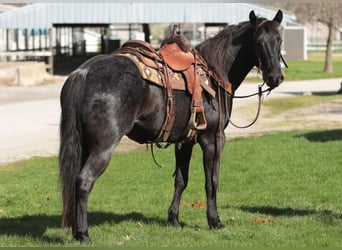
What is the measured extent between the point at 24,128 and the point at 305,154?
8.97 meters

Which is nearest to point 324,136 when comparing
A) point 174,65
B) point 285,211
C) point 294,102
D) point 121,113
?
point 285,211

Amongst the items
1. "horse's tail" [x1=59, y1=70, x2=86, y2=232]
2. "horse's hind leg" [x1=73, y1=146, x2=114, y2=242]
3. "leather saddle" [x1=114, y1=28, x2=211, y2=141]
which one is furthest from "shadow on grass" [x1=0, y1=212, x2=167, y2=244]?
"leather saddle" [x1=114, y1=28, x2=211, y2=141]

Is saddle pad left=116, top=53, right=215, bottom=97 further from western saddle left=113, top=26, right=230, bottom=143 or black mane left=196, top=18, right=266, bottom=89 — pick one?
black mane left=196, top=18, right=266, bottom=89

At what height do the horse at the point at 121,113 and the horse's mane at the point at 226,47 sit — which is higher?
the horse's mane at the point at 226,47

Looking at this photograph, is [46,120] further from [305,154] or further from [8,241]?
[8,241]

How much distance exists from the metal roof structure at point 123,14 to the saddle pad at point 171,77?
3313cm

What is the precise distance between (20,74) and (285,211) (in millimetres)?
28244

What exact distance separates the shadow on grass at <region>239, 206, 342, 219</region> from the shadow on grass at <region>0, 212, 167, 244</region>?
4.67 feet

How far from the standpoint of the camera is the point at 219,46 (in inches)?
319

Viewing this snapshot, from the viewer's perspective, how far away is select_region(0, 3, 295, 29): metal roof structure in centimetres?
4088

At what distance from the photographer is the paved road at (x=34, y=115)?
54.6ft

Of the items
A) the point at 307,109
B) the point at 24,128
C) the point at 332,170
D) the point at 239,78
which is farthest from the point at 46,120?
the point at 239,78

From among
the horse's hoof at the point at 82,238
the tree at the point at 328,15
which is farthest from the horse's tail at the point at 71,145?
the tree at the point at 328,15

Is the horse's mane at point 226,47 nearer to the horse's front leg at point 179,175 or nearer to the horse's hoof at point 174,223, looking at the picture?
the horse's front leg at point 179,175
